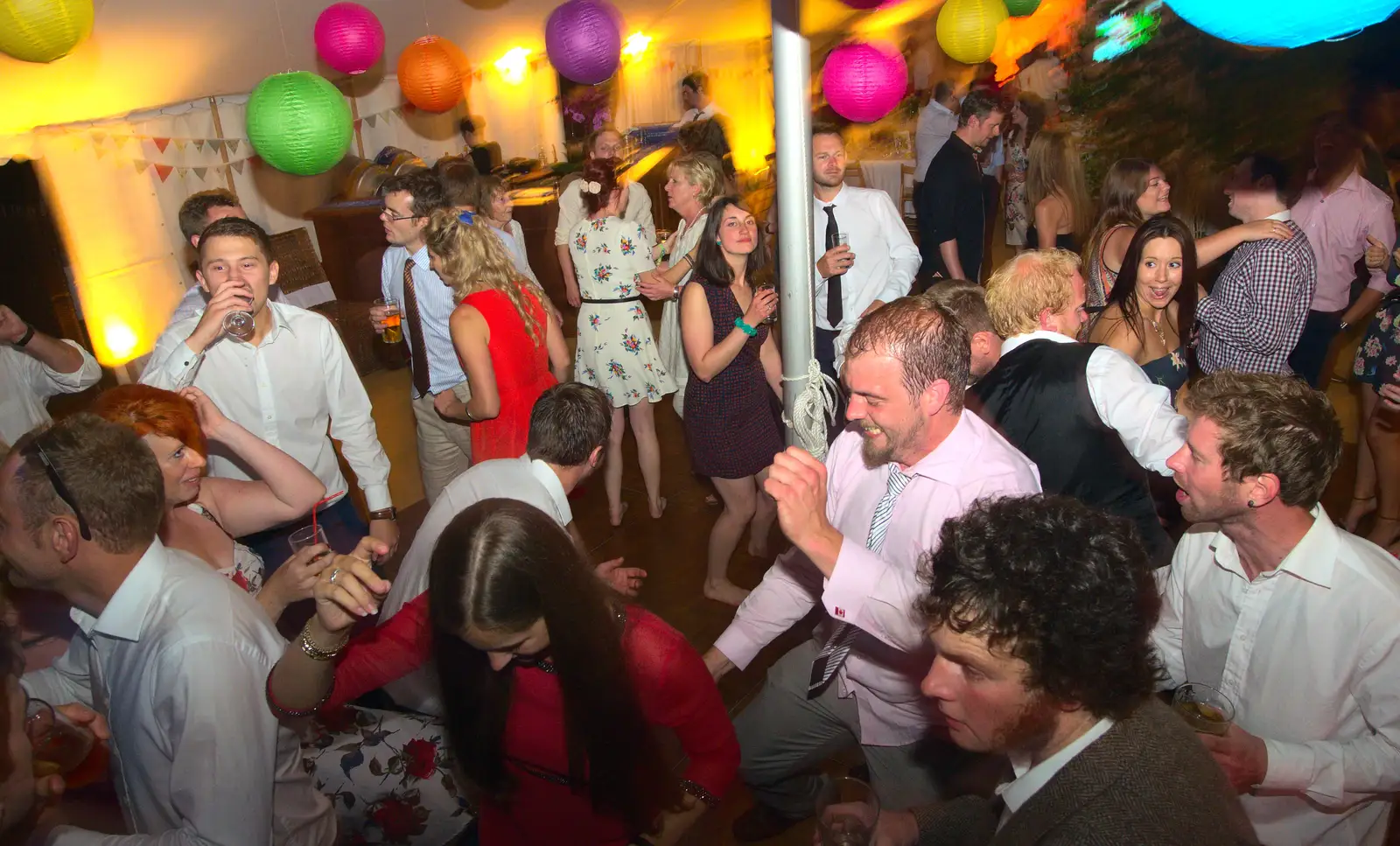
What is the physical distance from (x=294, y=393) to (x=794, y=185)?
2.07 metres

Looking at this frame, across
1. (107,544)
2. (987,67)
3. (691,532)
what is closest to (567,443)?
(107,544)

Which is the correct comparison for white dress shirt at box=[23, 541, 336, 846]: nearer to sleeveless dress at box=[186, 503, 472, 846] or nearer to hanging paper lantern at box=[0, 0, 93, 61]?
sleeveless dress at box=[186, 503, 472, 846]

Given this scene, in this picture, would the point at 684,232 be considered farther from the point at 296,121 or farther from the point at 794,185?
the point at 794,185

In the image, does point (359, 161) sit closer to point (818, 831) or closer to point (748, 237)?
point (748, 237)

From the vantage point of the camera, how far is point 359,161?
7801mm

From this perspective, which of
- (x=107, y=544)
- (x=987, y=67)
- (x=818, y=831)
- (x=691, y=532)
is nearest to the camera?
(x=818, y=831)

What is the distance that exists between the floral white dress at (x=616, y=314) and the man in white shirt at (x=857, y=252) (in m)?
0.80

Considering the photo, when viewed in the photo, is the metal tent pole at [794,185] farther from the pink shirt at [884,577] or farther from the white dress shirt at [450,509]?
the white dress shirt at [450,509]

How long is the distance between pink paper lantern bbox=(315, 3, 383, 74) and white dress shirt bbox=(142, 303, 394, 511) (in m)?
A: 3.56

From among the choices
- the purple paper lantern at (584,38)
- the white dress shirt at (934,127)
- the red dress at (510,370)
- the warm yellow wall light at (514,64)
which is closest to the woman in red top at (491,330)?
the red dress at (510,370)

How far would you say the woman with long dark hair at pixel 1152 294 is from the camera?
284cm

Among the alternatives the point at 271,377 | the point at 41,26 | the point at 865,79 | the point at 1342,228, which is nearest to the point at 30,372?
the point at 271,377

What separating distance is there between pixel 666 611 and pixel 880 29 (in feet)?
25.0

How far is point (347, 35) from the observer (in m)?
5.52
